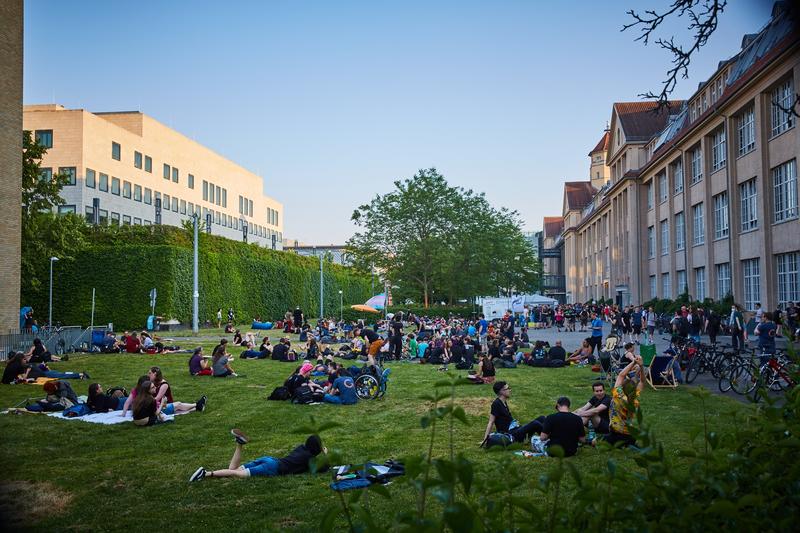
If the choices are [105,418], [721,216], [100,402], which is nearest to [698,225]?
[721,216]

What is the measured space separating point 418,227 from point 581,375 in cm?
4942

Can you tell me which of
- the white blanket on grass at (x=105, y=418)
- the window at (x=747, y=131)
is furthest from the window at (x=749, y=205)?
the white blanket on grass at (x=105, y=418)

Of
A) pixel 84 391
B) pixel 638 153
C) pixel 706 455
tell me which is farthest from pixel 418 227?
pixel 706 455

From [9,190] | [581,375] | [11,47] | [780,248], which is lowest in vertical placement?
[581,375]

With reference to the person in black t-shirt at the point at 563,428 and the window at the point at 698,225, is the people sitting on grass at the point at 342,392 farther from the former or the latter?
the window at the point at 698,225

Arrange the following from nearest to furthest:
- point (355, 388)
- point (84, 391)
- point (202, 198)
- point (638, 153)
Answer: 1. point (355, 388)
2. point (84, 391)
3. point (638, 153)
4. point (202, 198)

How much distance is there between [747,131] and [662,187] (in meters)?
18.4

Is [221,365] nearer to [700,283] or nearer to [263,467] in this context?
[263,467]

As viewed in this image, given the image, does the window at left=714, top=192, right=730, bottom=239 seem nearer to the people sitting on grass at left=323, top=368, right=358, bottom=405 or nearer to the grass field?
the grass field

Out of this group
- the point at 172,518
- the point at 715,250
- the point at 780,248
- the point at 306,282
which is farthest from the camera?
the point at 306,282

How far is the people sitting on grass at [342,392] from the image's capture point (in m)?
17.0

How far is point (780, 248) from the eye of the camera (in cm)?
3111

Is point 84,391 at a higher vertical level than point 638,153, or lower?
lower

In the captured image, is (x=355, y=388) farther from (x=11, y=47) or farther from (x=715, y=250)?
(x=715, y=250)
